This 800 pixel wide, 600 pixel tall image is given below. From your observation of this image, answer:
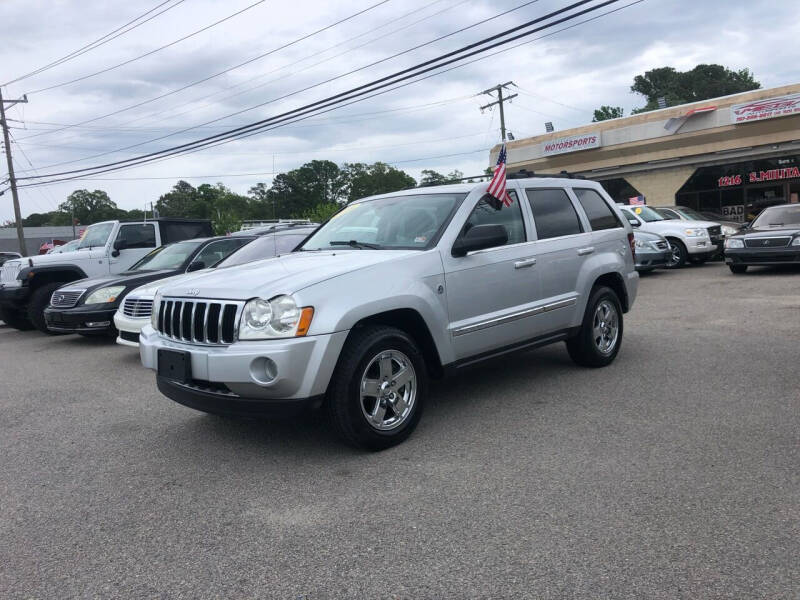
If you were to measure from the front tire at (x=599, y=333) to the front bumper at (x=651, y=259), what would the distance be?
9011mm

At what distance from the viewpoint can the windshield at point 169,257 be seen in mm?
9897

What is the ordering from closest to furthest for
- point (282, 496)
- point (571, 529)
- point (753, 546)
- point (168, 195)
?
point (753, 546) < point (571, 529) < point (282, 496) < point (168, 195)

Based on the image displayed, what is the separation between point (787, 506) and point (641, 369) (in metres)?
3.01

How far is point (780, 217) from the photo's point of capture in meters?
13.8

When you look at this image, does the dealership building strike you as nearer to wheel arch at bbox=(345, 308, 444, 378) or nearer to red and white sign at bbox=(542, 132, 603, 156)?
red and white sign at bbox=(542, 132, 603, 156)

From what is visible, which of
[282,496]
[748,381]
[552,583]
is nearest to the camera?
[552,583]

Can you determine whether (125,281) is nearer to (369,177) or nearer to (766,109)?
(766,109)

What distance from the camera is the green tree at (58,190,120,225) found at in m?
113

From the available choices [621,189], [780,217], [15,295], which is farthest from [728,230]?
[15,295]

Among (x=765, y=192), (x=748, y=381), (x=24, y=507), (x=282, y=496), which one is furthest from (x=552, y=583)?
(x=765, y=192)

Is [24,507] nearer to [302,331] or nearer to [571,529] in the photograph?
[302,331]

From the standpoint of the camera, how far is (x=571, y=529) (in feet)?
10.3

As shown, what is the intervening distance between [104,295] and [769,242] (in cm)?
1229

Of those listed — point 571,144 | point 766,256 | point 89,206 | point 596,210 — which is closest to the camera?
point 596,210
